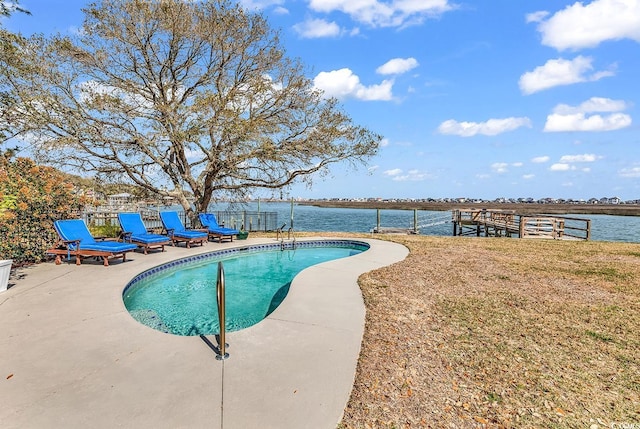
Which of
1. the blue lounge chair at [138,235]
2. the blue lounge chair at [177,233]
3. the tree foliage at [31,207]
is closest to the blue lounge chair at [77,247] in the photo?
the tree foliage at [31,207]

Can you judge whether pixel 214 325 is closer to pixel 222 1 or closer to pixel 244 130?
pixel 244 130

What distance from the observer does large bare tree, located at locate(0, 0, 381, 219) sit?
38.8 feet

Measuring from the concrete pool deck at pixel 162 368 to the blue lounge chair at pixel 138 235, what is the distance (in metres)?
4.09

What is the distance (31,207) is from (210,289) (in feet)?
16.5

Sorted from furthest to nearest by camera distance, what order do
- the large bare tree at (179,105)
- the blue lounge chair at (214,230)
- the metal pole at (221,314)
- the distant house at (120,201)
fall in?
1. the distant house at (120,201)
2. the blue lounge chair at (214,230)
3. the large bare tree at (179,105)
4. the metal pole at (221,314)

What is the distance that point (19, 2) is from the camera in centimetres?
665

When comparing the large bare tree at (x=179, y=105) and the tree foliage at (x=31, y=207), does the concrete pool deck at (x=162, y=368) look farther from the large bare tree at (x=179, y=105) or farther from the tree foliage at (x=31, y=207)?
the large bare tree at (x=179, y=105)

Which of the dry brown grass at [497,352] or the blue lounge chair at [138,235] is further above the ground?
the blue lounge chair at [138,235]

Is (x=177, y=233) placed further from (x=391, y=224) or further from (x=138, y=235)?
(x=391, y=224)

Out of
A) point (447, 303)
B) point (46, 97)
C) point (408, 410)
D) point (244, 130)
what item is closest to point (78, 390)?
point (408, 410)

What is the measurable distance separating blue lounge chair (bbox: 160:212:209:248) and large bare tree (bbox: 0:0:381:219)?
329cm

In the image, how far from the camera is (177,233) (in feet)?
36.6

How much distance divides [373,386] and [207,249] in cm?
884

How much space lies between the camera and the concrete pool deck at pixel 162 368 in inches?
97.9
